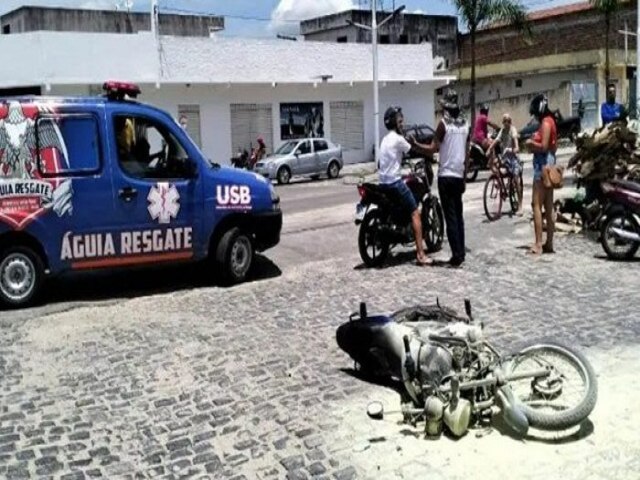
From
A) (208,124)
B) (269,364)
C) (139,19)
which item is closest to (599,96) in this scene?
(208,124)

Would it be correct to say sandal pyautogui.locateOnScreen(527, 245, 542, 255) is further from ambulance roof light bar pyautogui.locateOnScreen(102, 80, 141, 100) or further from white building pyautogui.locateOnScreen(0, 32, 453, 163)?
white building pyautogui.locateOnScreen(0, 32, 453, 163)

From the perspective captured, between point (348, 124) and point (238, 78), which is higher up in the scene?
point (238, 78)

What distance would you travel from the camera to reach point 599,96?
40.4m

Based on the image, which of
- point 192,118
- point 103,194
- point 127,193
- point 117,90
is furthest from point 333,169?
point 103,194

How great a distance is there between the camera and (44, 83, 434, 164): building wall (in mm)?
29359

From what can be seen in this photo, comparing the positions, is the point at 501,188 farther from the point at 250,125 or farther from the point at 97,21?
the point at 97,21

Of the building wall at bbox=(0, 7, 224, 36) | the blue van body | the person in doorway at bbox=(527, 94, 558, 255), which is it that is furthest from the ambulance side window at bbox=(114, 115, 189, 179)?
the building wall at bbox=(0, 7, 224, 36)

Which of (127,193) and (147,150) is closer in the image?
(127,193)

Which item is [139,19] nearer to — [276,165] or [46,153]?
[276,165]

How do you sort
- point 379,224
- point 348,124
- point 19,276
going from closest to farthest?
point 19,276 < point 379,224 < point 348,124

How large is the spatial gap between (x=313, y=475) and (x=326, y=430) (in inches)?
24.3

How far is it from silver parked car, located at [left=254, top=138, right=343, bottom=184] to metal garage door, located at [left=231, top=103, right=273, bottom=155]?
167 inches

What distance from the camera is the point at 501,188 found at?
1444 centimetres

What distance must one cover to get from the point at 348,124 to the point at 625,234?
2591 centimetres
